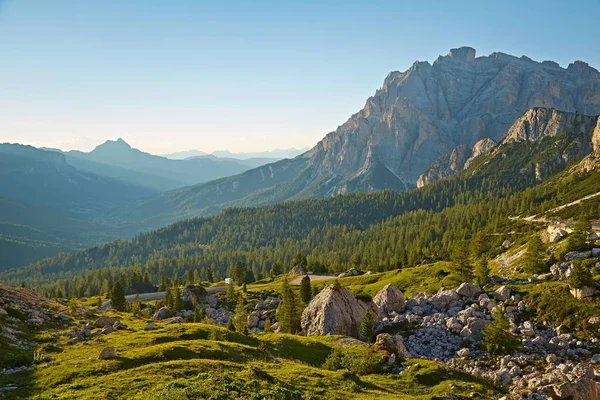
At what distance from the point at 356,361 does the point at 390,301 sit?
3937 cm

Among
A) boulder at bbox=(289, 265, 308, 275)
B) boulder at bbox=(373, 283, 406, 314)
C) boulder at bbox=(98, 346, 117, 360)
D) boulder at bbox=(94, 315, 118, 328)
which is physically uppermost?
boulder at bbox=(98, 346, 117, 360)

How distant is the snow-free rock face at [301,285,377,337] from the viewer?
79.5m

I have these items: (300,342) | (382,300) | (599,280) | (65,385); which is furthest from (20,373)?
(599,280)

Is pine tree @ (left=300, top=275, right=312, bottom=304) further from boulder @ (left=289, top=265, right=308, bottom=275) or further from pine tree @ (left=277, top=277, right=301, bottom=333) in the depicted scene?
boulder @ (left=289, top=265, right=308, bottom=275)

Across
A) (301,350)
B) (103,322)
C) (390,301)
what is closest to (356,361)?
(301,350)

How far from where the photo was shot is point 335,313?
3164 inches

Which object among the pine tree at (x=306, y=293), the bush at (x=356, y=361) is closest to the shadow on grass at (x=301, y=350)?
the bush at (x=356, y=361)

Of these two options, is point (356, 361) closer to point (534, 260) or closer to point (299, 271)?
point (534, 260)

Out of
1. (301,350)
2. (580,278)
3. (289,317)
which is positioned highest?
(580,278)

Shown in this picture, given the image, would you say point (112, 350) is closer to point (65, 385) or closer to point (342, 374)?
point (65, 385)

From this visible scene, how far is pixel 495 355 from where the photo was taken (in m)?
60.2

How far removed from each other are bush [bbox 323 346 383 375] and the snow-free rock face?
21.5 metres

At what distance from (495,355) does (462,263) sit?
4532cm

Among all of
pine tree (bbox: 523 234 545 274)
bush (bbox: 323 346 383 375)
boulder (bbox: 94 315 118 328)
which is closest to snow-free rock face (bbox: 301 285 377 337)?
bush (bbox: 323 346 383 375)
